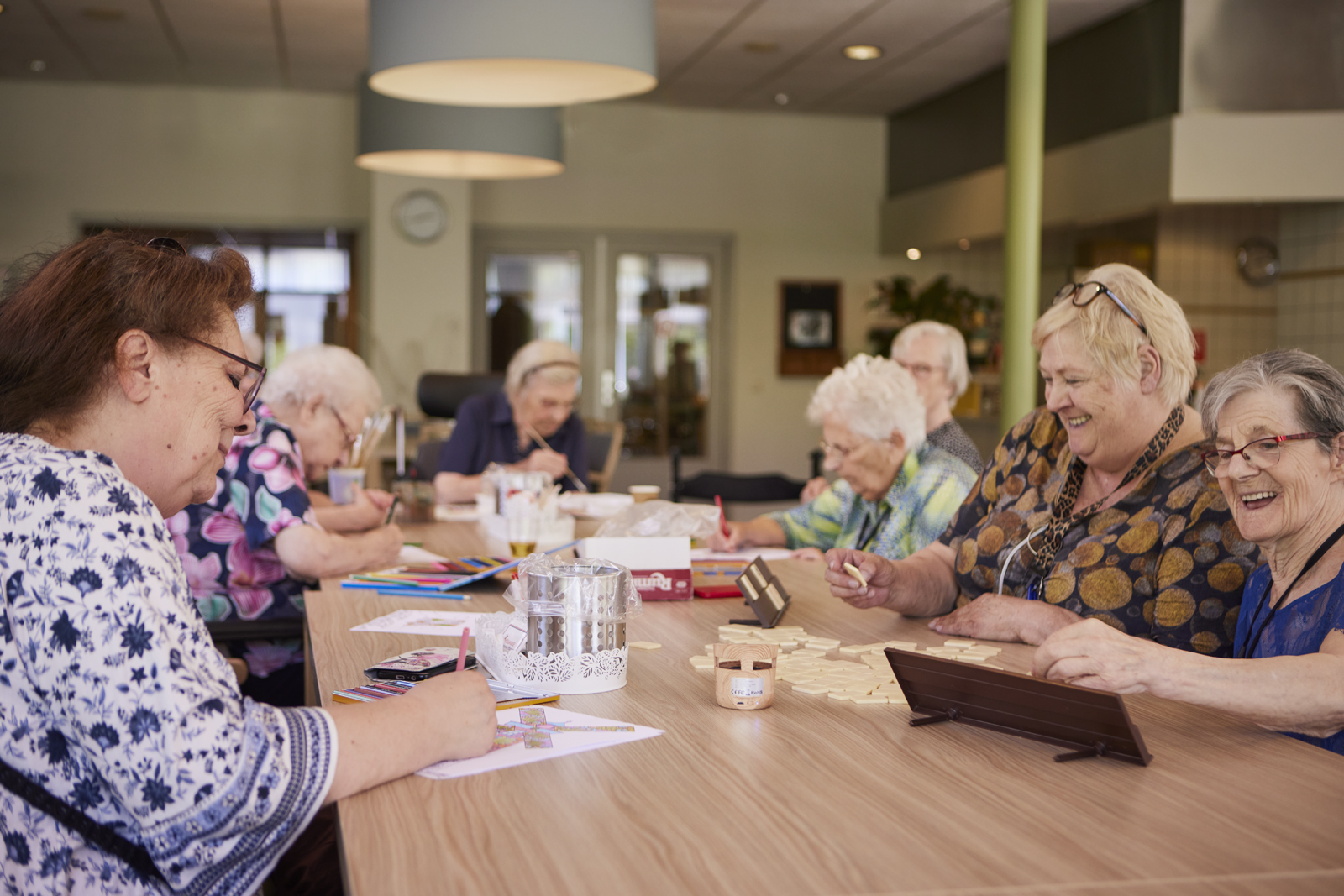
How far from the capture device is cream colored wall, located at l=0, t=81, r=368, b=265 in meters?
8.01

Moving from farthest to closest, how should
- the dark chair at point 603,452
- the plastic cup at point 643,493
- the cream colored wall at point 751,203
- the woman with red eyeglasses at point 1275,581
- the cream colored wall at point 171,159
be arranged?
the cream colored wall at point 751,203 < the cream colored wall at point 171,159 < the dark chair at point 603,452 < the plastic cup at point 643,493 < the woman with red eyeglasses at point 1275,581

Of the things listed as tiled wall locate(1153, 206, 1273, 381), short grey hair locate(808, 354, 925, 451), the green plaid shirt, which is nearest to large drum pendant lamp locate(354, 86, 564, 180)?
short grey hair locate(808, 354, 925, 451)

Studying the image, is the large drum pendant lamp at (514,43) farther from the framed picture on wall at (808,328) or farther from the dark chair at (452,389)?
the framed picture on wall at (808,328)

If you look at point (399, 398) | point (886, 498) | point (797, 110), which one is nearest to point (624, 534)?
point (886, 498)

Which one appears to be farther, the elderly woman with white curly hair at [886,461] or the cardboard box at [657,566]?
the elderly woman with white curly hair at [886,461]

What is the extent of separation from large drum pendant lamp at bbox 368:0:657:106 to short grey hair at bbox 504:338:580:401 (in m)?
1.75

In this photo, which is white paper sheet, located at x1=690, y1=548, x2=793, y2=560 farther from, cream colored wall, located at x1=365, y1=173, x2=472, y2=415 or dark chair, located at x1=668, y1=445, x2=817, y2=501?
cream colored wall, located at x1=365, y1=173, x2=472, y2=415

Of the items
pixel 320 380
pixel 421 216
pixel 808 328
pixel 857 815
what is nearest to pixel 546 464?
pixel 320 380

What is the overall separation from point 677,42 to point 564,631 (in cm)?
621

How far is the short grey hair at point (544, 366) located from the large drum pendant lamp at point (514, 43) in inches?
68.8

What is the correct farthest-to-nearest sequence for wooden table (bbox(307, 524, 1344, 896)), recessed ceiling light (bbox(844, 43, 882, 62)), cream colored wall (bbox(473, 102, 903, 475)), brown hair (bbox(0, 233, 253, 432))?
cream colored wall (bbox(473, 102, 903, 475)) < recessed ceiling light (bbox(844, 43, 882, 62)) < brown hair (bbox(0, 233, 253, 432)) < wooden table (bbox(307, 524, 1344, 896))

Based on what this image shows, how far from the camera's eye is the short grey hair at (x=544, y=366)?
15.5 ft

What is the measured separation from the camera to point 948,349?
4.78 meters

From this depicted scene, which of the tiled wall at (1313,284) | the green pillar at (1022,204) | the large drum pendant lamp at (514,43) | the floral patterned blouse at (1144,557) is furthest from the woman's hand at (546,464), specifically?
the tiled wall at (1313,284)
